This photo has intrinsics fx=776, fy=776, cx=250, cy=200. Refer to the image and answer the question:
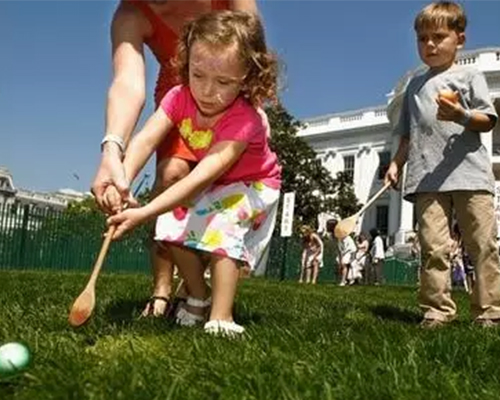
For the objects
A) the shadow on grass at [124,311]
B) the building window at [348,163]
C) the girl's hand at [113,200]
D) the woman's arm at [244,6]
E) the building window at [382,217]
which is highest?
the building window at [348,163]

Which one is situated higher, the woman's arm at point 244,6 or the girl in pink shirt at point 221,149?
the woman's arm at point 244,6

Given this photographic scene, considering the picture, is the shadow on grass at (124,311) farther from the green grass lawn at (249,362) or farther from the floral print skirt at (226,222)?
the floral print skirt at (226,222)

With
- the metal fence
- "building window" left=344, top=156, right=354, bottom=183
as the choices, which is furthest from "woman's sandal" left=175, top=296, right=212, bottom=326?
"building window" left=344, top=156, right=354, bottom=183

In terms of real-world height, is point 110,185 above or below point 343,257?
below

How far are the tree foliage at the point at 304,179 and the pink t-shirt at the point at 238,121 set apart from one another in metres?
28.6

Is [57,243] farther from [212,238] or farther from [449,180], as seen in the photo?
[212,238]

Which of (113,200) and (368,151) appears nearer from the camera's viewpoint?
(113,200)

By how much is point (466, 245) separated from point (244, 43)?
1837 millimetres

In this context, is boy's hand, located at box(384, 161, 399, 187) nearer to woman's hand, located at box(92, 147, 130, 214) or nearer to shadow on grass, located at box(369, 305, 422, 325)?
shadow on grass, located at box(369, 305, 422, 325)

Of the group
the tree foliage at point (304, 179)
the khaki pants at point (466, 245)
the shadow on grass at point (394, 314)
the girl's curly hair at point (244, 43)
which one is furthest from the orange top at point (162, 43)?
the tree foliage at point (304, 179)

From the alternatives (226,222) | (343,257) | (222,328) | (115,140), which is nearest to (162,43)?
(115,140)

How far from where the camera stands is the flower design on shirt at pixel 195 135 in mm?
2914

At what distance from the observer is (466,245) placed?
13.0ft

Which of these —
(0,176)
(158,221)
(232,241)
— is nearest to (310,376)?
(232,241)
